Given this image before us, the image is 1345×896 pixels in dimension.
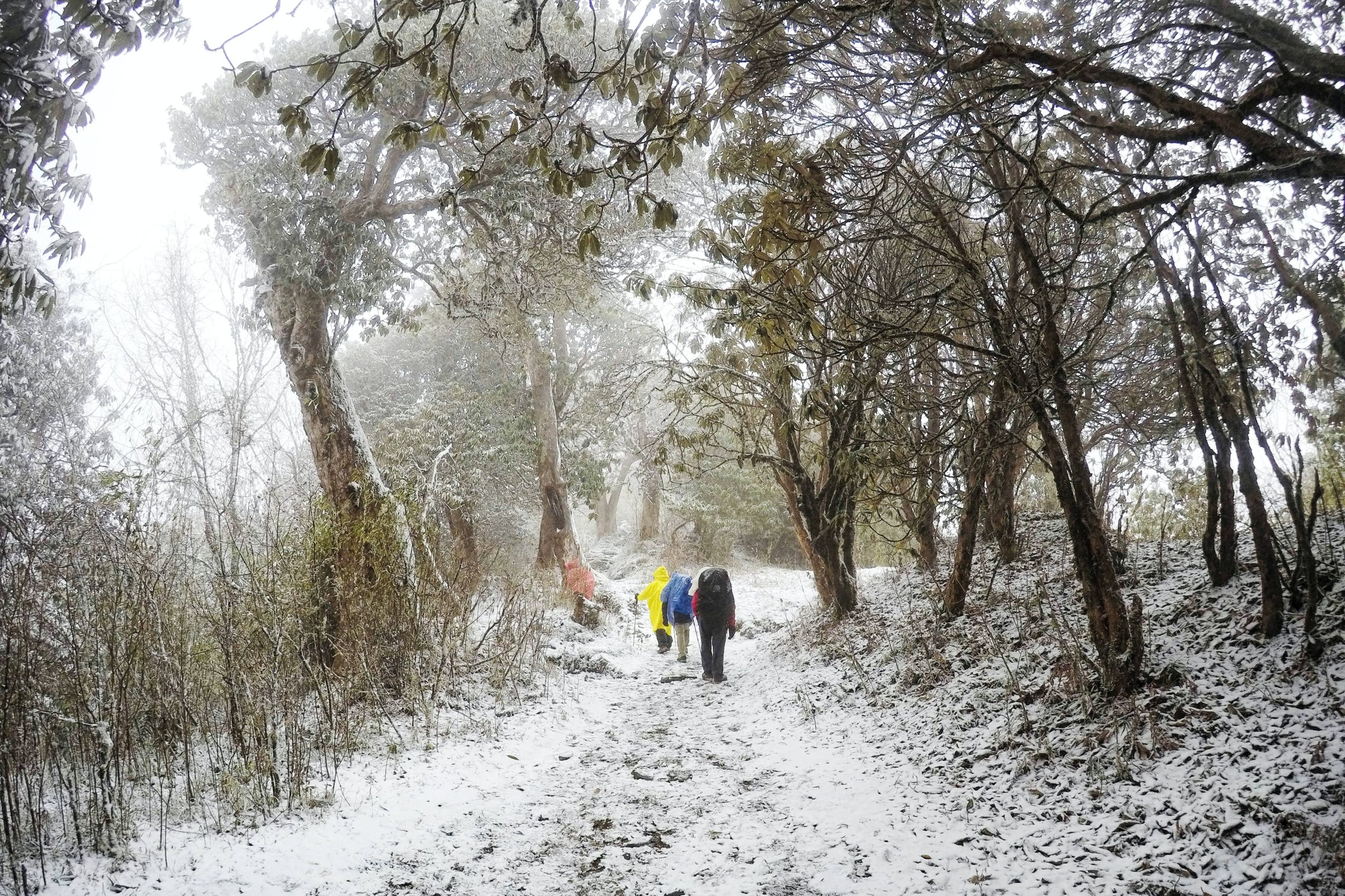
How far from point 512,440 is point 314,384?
9219mm

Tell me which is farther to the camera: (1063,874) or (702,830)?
(702,830)

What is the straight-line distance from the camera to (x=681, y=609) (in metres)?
10.9

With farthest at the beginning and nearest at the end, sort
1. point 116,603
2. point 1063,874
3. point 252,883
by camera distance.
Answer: point 116,603 < point 252,883 < point 1063,874

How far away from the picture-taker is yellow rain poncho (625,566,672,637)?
1214 centimetres

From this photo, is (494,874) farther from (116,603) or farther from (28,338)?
(28,338)

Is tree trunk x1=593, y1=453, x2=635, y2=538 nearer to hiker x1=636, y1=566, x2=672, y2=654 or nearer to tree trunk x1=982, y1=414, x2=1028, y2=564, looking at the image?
hiker x1=636, y1=566, x2=672, y2=654

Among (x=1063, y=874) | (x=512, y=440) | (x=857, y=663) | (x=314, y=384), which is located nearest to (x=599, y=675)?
(x=857, y=663)

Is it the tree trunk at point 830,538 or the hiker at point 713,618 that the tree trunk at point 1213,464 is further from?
the hiker at point 713,618

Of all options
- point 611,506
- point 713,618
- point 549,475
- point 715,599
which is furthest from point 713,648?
point 611,506

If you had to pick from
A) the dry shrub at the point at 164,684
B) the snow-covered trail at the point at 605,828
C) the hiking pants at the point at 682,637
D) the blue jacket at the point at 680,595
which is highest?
the dry shrub at the point at 164,684

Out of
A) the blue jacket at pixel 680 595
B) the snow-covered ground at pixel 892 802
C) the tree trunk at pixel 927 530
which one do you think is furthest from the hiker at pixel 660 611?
the snow-covered ground at pixel 892 802

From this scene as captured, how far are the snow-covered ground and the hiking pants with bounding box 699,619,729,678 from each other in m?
2.90

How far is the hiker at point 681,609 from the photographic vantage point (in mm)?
10922

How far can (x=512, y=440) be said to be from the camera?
1744 cm
